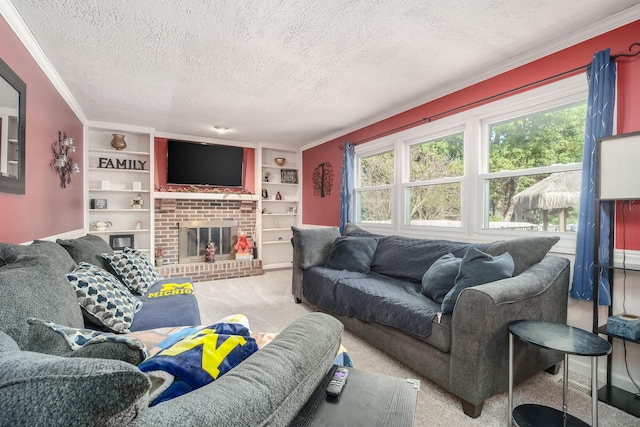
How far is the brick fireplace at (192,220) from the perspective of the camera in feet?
16.5

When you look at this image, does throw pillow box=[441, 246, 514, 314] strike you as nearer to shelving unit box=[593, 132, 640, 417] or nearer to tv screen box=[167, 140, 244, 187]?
shelving unit box=[593, 132, 640, 417]

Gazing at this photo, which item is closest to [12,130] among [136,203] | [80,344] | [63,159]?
[63,159]

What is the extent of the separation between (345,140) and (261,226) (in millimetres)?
2260

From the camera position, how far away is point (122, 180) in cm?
488

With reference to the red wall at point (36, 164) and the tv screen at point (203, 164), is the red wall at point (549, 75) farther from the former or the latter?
the red wall at point (36, 164)

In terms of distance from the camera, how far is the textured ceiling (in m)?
1.97

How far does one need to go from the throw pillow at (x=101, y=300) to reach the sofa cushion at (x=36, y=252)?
0.28 ft

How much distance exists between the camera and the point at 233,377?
2.04 feet

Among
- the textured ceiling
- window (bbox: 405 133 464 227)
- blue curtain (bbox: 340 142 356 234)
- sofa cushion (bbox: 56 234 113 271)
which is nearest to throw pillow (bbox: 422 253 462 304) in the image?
window (bbox: 405 133 464 227)

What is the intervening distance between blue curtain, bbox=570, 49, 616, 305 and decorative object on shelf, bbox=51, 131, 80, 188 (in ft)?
14.0

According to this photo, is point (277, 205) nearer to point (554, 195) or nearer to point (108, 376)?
point (554, 195)

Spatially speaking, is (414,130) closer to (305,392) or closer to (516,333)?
(516,333)

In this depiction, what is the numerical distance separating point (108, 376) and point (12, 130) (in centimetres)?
231

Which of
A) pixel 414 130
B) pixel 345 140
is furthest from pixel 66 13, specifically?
pixel 345 140
